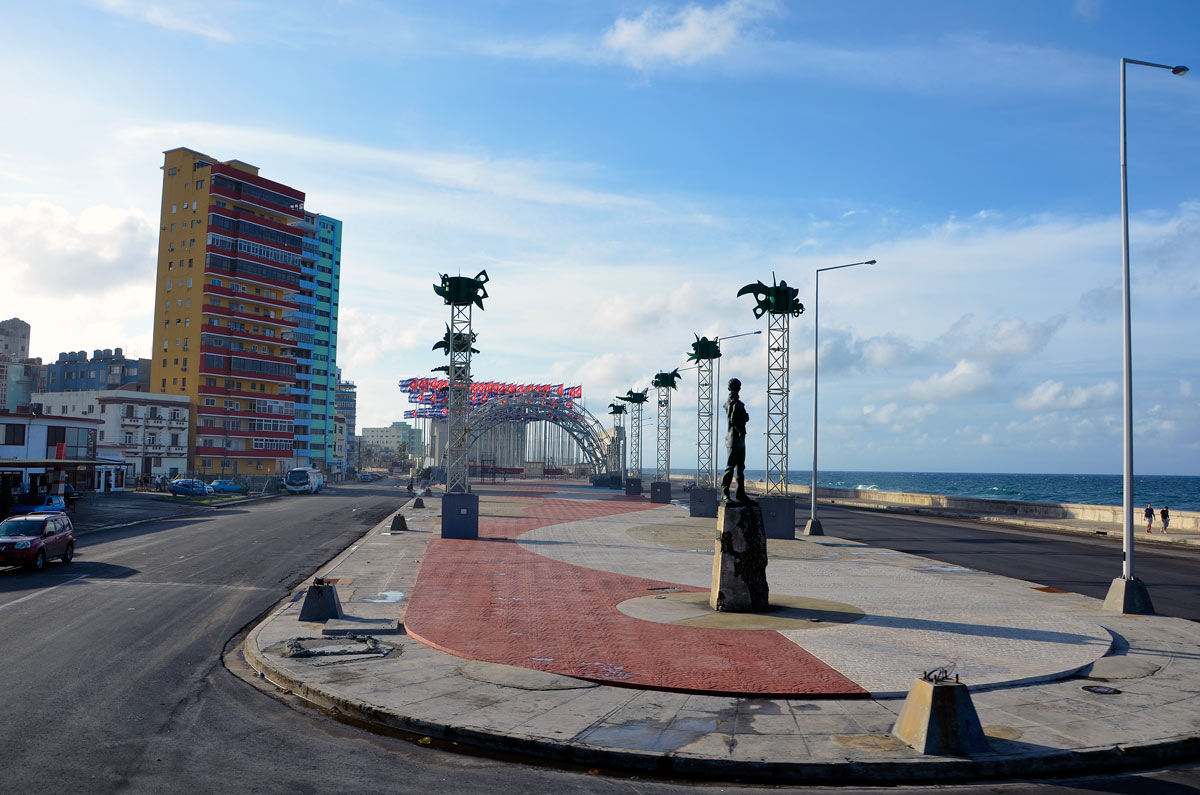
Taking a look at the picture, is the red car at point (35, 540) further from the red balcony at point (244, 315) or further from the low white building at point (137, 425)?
the red balcony at point (244, 315)

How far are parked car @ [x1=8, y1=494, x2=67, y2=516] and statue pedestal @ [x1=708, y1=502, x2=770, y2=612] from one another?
36584 millimetres

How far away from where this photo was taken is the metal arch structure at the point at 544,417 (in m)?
93.6

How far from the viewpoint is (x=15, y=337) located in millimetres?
167250

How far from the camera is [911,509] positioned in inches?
2559

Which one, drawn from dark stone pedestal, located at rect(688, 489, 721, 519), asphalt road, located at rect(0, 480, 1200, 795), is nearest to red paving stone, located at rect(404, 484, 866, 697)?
asphalt road, located at rect(0, 480, 1200, 795)

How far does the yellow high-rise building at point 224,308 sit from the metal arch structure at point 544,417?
89.3 feet

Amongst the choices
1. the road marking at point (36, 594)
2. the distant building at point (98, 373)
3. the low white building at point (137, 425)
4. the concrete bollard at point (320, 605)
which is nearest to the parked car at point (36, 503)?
the road marking at point (36, 594)

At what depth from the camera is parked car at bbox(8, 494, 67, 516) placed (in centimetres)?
3894

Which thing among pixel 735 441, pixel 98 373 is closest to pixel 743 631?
pixel 735 441

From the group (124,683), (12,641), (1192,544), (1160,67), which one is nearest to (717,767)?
(124,683)

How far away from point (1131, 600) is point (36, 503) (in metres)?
45.9

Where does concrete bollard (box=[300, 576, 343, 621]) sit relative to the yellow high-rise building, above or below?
below

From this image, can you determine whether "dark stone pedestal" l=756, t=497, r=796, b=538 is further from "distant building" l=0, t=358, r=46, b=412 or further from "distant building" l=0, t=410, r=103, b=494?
"distant building" l=0, t=358, r=46, b=412

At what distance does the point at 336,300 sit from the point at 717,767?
140m
